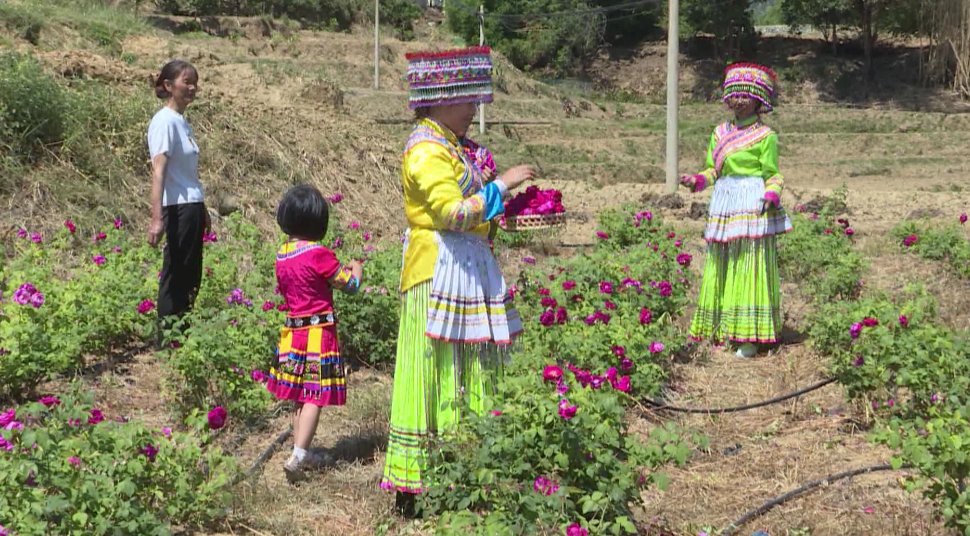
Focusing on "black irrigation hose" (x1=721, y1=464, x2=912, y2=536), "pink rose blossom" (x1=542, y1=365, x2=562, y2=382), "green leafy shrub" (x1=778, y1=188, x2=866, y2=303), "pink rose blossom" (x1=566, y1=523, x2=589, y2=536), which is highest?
"green leafy shrub" (x1=778, y1=188, x2=866, y2=303)

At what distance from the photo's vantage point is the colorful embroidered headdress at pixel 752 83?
19.0 ft

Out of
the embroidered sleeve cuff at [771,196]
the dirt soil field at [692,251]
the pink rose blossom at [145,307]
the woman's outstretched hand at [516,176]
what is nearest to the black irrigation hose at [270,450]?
the dirt soil field at [692,251]

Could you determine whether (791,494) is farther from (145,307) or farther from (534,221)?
(145,307)

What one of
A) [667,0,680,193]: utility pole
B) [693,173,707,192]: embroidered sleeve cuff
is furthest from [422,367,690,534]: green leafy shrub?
[667,0,680,193]: utility pole

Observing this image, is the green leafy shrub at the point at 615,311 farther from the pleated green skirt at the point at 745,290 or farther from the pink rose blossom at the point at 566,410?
the pink rose blossom at the point at 566,410

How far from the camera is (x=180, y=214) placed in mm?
5191

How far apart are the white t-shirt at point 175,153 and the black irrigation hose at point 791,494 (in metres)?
3.14

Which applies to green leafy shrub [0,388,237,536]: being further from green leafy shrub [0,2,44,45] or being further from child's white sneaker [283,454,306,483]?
green leafy shrub [0,2,44,45]

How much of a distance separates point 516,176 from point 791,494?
5.35 ft

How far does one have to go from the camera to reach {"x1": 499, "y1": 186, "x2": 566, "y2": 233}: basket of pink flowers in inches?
141

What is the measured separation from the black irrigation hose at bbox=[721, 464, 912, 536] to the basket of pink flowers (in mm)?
1260

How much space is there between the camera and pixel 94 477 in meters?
3.03

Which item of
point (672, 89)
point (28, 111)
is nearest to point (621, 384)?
point (28, 111)

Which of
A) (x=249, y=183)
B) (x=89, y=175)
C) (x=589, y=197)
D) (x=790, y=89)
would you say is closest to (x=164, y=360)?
(x=89, y=175)
